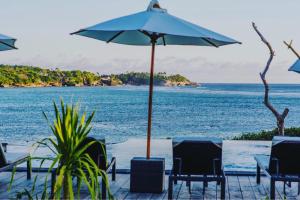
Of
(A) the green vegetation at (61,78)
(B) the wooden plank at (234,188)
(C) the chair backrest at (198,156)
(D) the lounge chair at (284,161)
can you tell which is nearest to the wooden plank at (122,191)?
(C) the chair backrest at (198,156)

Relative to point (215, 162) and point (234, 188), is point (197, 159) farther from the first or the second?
point (234, 188)

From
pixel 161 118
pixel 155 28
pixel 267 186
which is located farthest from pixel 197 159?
pixel 161 118

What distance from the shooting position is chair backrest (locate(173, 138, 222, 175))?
17.5ft

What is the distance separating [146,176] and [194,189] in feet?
1.92

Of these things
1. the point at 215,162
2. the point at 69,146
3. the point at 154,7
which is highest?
the point at 154,7

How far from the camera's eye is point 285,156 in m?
5.25

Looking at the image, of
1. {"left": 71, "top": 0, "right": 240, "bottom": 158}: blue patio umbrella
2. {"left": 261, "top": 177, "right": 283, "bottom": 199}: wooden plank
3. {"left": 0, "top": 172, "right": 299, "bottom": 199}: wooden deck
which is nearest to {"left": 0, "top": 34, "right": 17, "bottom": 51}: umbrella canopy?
{"left": 71, "top": 0, "right": 240, "bottom": 158}: blue patio umbrella

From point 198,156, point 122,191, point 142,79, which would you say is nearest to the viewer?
point 198,156

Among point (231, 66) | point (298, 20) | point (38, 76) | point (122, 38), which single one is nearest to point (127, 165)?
point (122, 38)

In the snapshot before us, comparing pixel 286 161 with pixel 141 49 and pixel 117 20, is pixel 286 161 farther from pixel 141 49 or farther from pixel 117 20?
pixel 141 49

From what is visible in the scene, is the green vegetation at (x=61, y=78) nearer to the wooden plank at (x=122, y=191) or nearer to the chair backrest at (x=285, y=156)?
the wooden plank at (x=122, y=191)

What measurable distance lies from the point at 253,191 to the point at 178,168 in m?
1.08

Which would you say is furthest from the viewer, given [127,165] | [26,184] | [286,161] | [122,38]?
[127,165]

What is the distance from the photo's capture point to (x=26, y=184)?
6.14m
